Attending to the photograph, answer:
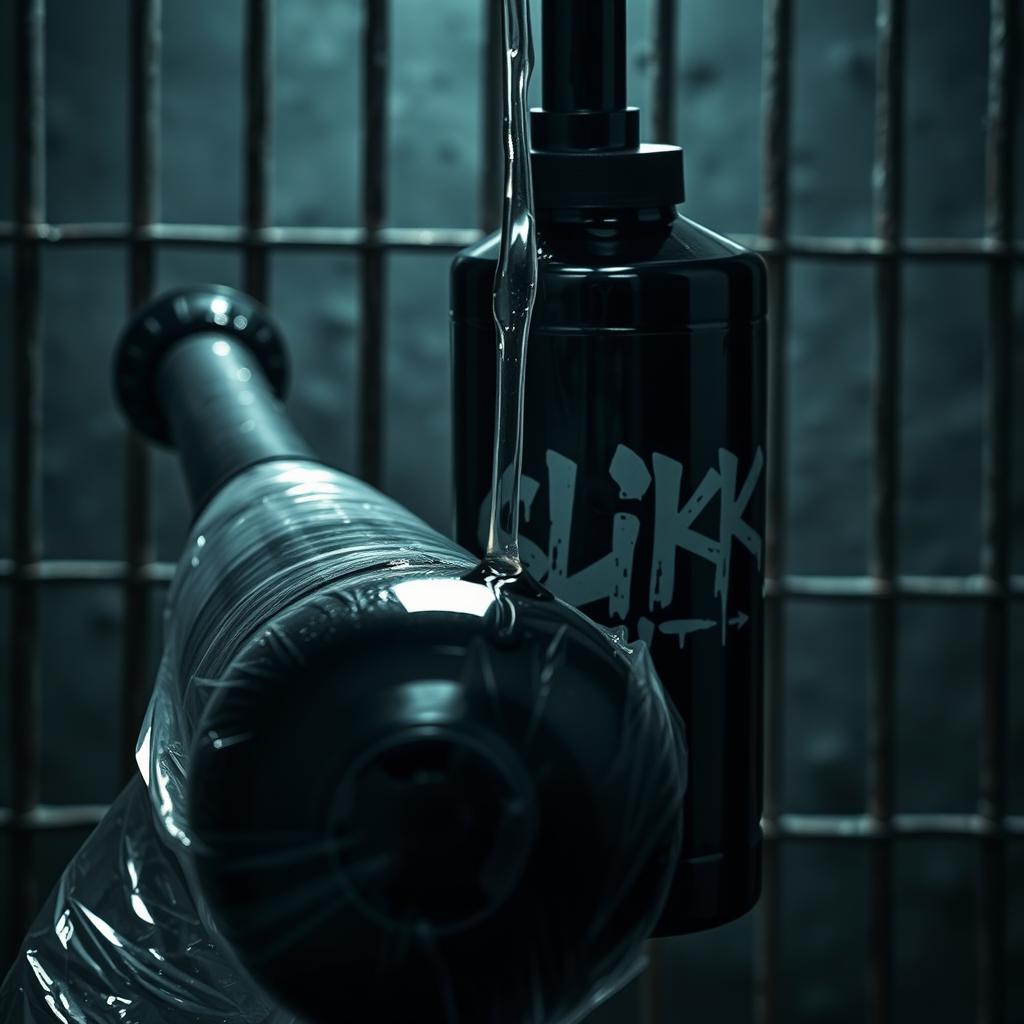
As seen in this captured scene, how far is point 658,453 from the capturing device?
32cm

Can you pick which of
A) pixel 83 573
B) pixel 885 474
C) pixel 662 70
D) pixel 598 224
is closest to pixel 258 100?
pixel 662 70

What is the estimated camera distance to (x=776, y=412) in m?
1.36

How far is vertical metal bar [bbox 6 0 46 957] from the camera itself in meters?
1.32

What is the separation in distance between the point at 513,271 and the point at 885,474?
1.22m

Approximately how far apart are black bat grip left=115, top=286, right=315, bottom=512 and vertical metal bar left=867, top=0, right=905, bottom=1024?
2.78 ft

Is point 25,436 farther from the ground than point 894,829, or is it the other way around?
point 25,436

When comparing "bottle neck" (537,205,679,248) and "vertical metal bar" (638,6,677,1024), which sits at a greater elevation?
"vertical metal bar" (638,6,677,1024)

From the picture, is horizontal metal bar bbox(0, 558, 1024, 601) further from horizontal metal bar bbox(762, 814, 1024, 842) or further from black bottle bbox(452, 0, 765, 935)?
black bottle bbox(452, 0, 765, 935)

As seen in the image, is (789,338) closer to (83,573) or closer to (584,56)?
(83,573)

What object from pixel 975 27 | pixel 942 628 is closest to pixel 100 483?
pixel 942 628

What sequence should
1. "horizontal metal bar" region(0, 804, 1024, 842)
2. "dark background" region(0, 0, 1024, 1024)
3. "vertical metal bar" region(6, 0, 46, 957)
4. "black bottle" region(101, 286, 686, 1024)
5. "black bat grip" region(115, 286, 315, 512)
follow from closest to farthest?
"black bottle" region(101, 286, 686, 1024) → "black bat grip" region(115, 286, 315, 512) → "vertical metal bar" region(6, 0, 46, 957) → "horizontal metal bar" region(0, 804, 1024, 842) → "dark background" region(0, 0, 1024, 1024)

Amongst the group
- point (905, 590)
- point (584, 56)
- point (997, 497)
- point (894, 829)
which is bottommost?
point (894, 829)

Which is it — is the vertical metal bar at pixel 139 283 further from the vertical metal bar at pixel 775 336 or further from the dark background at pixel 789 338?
the vertical metal bar at pixel 775 336

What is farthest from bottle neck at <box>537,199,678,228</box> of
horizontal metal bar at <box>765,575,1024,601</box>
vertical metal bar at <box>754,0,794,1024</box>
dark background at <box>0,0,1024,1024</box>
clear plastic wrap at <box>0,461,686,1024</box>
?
dark background at <box>0,0,1024,1024</box>
